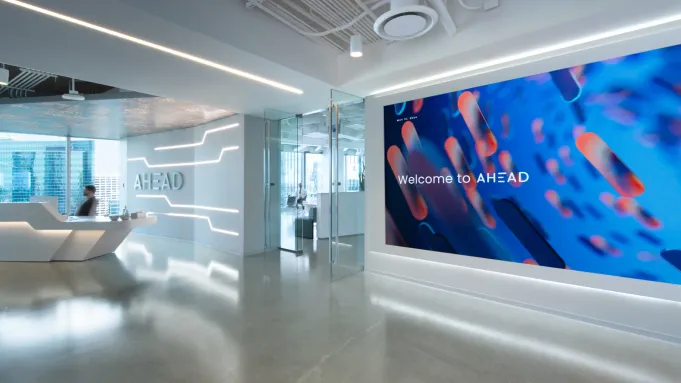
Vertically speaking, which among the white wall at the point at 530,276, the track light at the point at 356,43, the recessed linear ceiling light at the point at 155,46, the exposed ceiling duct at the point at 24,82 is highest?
the exposed ceiling duct at the point at 24,82

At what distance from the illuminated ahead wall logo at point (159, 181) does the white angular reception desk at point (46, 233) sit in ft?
8.23

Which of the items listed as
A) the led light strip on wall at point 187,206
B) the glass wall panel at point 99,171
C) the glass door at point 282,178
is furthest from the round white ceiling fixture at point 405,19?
the glass wall panel at point 99,171

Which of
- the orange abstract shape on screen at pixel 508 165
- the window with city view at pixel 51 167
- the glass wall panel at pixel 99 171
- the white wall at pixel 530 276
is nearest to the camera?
the white wall at pixel 530 276

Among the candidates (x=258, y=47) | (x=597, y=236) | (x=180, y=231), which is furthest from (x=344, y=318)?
(x=180, y=231)

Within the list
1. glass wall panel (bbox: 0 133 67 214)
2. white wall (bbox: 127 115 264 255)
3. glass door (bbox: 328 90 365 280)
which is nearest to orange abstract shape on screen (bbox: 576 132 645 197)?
glass door (bbox: 328 90 365 280)

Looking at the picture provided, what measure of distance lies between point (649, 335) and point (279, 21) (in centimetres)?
502

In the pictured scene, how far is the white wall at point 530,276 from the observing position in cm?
320

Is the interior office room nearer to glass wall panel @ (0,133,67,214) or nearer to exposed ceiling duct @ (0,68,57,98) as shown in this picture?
exposed ceiling duct @ (0,68,57,98)

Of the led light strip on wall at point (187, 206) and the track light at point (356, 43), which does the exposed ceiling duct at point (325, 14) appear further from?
the led light strip on wall at point (187, 206)

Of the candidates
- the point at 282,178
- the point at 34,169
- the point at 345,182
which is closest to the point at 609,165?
the point at 345,182

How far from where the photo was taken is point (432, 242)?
4750 millimetres

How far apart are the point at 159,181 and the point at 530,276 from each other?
9443 millimetres

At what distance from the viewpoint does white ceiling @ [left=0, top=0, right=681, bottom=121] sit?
2979 millimetres

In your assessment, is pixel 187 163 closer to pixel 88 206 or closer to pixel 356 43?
pixel 88 206
